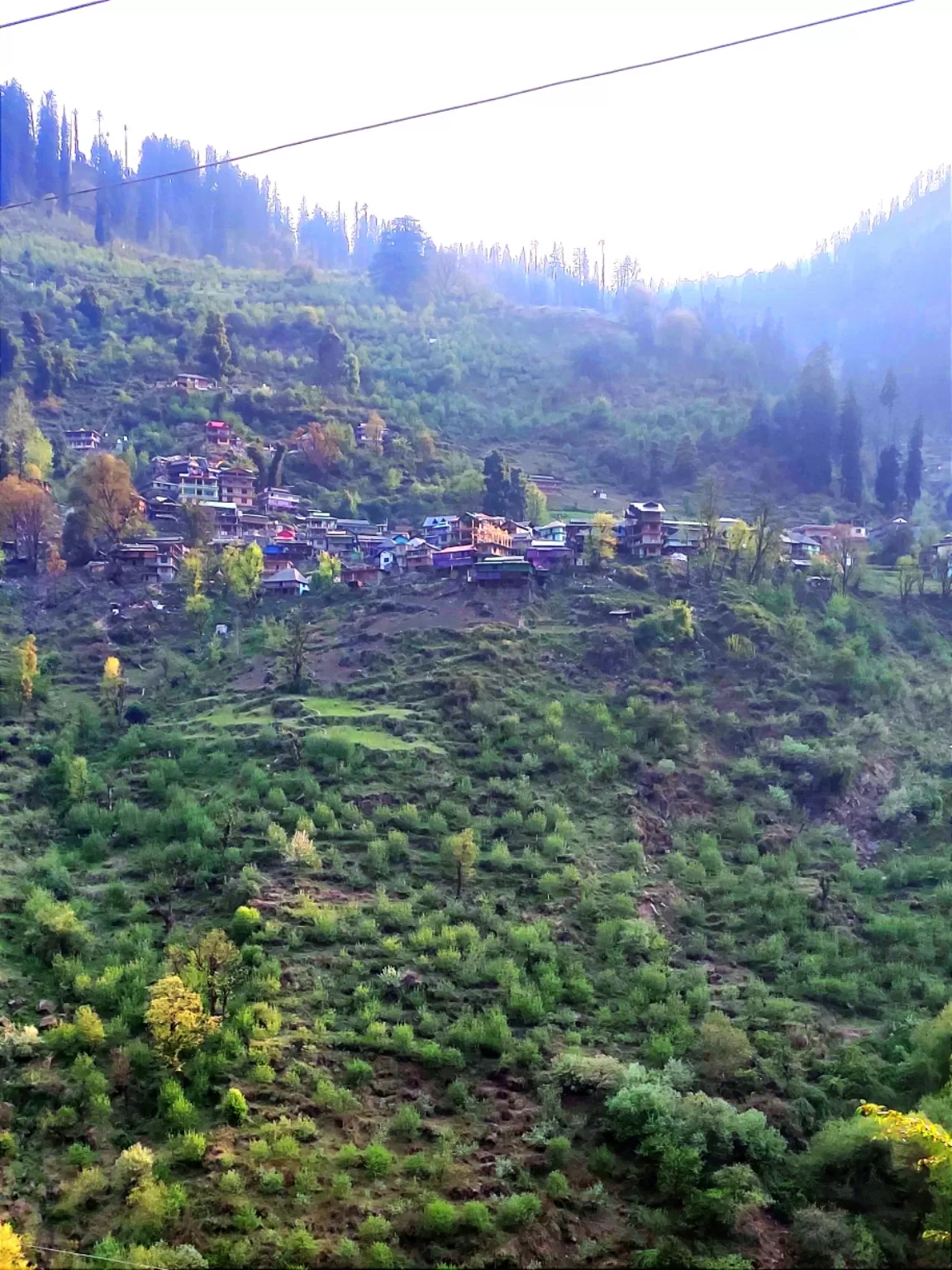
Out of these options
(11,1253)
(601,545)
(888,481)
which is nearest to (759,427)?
(888,481)

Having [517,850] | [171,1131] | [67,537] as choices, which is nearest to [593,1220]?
[171,1131]

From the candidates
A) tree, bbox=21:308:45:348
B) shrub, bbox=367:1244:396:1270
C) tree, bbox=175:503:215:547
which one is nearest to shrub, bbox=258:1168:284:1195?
shrub, bbox=367:1244:396:1270

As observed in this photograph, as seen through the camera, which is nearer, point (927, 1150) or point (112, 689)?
point (927, 1150)

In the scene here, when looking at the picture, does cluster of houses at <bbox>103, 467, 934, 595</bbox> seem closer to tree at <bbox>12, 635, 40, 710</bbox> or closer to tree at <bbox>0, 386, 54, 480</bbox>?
tree at <bbox>0, 386, 54, 480</bbox>

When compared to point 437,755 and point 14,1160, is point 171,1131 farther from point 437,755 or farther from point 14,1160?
point 437,755

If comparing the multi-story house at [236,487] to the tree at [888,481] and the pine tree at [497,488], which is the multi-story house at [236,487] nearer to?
the pine tree at [497,488]

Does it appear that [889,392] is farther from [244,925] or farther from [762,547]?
[244,925]
